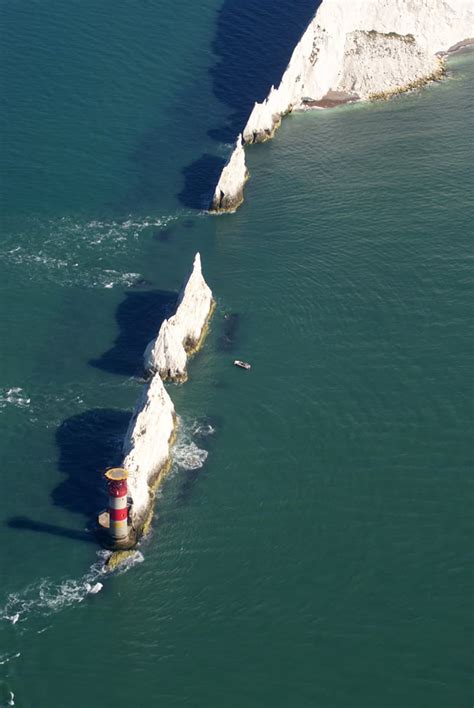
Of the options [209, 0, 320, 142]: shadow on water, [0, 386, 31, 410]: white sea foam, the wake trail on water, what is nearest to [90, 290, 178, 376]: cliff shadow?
[0, 386, 31, 410]: white sea foam

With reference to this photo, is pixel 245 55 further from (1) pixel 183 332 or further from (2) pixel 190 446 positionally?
(2) pixel 190 446

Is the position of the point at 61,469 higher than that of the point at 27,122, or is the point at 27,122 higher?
the point at 27,122

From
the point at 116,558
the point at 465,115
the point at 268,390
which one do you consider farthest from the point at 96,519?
the point at 465,115

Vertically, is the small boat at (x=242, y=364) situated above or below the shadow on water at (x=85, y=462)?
above

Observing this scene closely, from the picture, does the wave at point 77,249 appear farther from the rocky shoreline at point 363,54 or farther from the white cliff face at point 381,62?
the white cliff face at point 381,62

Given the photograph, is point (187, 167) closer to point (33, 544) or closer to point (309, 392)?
point (309, 392)

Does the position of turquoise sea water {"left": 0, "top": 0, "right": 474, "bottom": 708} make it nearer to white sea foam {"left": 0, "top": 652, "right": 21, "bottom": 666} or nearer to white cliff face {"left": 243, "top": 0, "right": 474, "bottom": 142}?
white sea foam {"left": 0, "top": 652, "right": 21, "bottom": 666}

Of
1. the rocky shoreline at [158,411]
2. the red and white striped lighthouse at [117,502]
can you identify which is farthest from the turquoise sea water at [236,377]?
the red and white striped lighthouse at [117,502]
